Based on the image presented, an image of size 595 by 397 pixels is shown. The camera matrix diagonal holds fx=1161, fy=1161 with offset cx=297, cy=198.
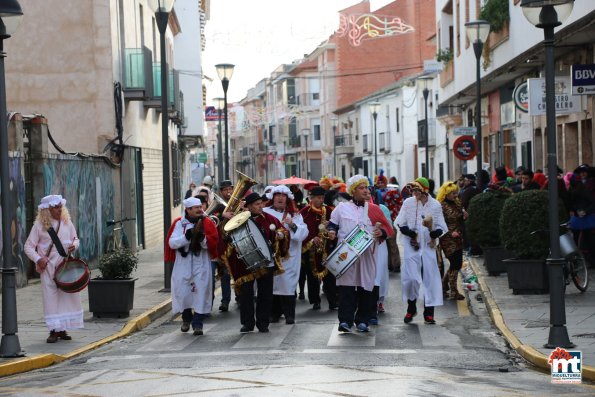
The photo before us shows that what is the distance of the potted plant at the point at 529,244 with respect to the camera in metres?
16.1

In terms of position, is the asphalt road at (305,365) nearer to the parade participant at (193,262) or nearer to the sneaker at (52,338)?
the parade participant at (193,262)

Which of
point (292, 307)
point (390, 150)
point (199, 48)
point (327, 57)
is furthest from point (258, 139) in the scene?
point (292, 307)

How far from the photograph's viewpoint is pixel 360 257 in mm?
13297

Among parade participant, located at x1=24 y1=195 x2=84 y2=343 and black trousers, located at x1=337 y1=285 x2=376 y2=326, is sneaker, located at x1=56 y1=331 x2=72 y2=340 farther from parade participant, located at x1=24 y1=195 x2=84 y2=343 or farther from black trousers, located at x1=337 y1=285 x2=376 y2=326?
black trousers, located at x1=337 y1=285 x2=376 y2=326

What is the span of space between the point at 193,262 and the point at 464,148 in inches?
565

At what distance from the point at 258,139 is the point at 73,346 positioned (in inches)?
4398

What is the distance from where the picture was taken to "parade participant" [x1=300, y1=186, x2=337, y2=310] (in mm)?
16203

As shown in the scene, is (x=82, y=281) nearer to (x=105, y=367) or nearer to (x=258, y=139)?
(x=105, y=367)

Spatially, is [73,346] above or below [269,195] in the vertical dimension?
below

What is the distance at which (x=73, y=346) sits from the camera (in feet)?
42.1

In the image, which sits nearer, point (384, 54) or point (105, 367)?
point (105, 367)

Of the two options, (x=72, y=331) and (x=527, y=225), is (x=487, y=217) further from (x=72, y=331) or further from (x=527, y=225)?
(x=72, y=331)

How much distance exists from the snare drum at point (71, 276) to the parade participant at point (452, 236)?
17.1 feet

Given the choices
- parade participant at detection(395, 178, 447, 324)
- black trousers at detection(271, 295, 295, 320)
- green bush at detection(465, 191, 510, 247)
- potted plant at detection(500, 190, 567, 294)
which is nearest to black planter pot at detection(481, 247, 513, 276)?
green bush at detection(465, 191, 510, 247)
